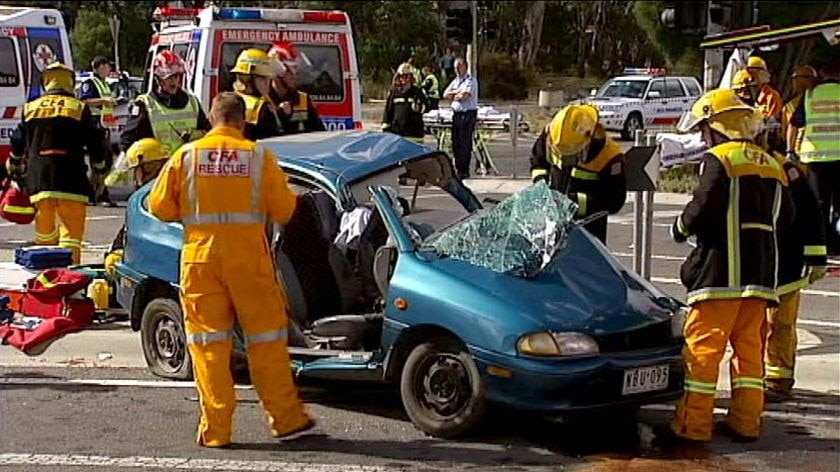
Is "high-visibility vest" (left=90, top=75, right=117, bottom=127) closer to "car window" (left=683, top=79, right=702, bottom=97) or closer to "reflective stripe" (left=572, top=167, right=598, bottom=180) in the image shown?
"reflective stripe" (left=572, top=167, right=598, bottom=180)

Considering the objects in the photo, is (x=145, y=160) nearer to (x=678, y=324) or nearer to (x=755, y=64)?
(x=678, y=324)

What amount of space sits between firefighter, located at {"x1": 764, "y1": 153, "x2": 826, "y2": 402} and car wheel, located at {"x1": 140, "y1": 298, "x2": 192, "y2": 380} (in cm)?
348

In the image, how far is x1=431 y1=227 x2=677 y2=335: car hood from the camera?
270 inches

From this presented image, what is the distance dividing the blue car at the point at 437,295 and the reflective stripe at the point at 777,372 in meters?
1.23

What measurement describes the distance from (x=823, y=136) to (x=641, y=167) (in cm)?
394

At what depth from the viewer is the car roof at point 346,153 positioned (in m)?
7.95

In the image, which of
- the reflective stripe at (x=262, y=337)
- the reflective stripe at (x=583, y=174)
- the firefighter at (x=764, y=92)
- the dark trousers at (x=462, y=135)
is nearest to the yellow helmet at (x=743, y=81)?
the firefighter at (x=764, y=92)

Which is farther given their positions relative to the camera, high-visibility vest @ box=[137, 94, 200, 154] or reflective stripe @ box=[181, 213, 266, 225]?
high-visibility vest @ box=[137, 94, 200, 154]

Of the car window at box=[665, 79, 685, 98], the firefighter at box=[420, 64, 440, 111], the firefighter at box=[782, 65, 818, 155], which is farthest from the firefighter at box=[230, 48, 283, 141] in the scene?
the car window at box=[665, 79, 685, 98]

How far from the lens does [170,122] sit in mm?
10656

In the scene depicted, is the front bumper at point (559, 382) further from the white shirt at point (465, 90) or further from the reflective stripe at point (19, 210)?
the white shirt at point (465, 90)

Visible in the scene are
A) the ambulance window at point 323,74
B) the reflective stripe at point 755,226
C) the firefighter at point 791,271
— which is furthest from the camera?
the ambulance window at point 323,74

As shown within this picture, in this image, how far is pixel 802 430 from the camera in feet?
25.4

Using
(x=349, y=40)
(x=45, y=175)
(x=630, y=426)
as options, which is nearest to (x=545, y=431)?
(x=630, y=426)
